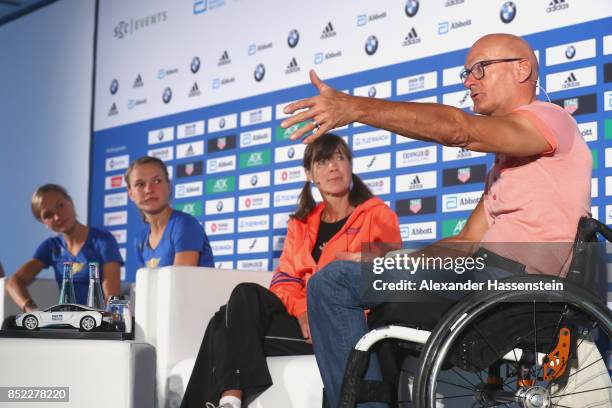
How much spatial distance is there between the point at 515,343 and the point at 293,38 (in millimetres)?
3331

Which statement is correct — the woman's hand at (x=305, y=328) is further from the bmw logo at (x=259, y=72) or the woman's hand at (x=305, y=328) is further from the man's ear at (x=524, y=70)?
the bmw logo at (x=259, y=72)

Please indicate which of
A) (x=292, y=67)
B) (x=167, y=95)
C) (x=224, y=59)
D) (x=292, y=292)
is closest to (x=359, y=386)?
(x=292, y=292)

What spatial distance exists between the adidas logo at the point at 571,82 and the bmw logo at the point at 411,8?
0.95 metres

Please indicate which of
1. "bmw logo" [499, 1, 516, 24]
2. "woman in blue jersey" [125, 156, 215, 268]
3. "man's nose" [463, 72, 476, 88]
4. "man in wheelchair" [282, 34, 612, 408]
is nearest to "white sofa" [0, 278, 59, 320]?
"woman in blue jersey" [125, 156, 215, 268]

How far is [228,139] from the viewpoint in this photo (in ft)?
18.0

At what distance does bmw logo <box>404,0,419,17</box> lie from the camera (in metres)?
4.48

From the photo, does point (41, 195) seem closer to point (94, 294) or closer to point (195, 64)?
point (195, 64)

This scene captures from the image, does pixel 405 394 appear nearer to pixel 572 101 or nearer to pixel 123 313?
pixel 123 313

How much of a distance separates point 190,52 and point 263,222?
1333 millimetres

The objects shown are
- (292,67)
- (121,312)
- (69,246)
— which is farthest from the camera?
(292,67)

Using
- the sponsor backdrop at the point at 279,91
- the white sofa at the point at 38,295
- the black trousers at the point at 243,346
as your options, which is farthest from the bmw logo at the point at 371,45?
the white sofa at the point at 38,295

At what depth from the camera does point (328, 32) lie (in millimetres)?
4926

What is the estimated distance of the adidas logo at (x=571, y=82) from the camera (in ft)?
12.4

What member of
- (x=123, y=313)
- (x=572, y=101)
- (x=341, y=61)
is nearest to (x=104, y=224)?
(x=341, y=61)
